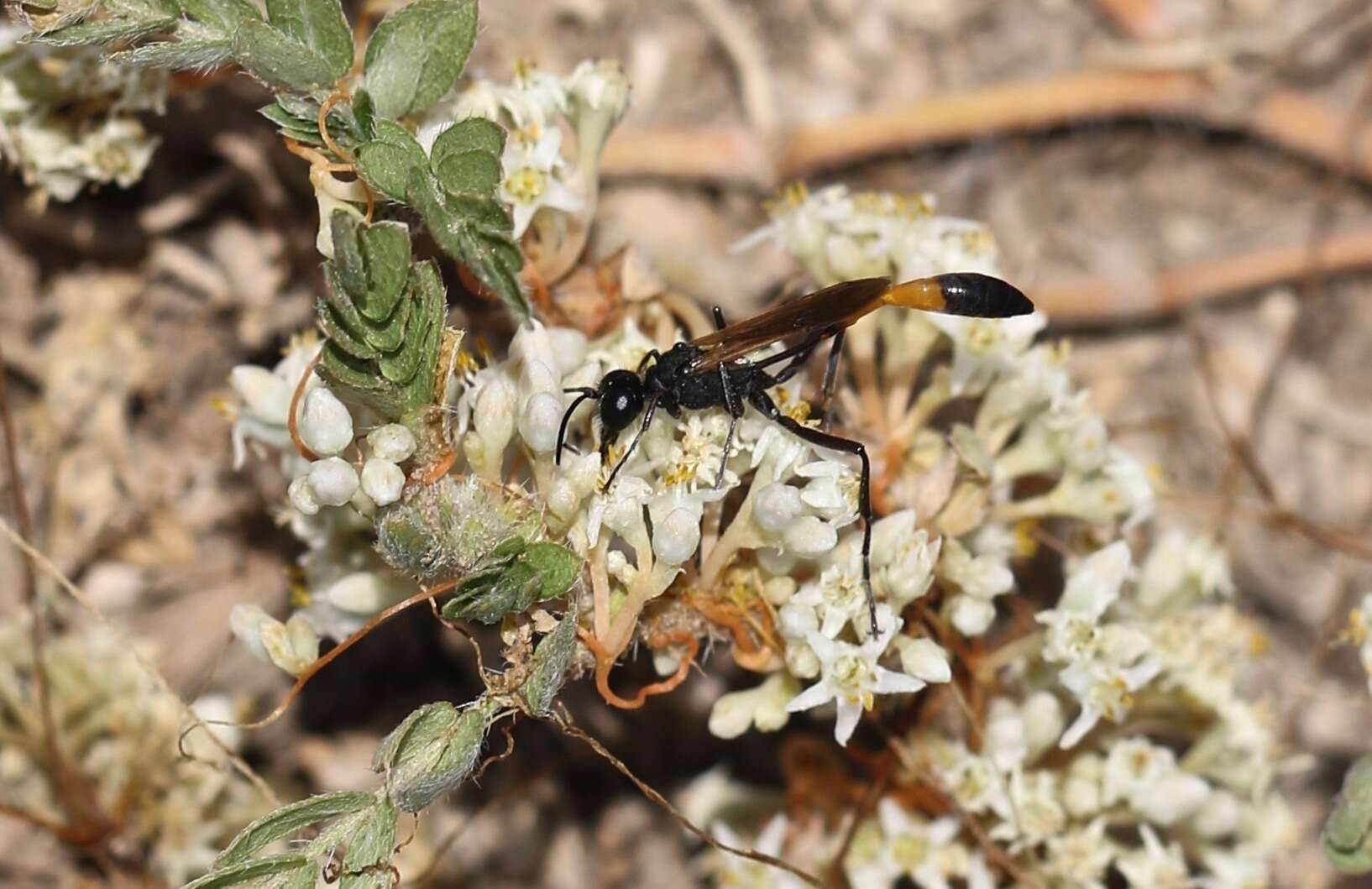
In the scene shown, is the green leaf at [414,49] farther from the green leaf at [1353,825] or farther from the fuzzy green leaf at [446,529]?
the green leaf at [1353,825]

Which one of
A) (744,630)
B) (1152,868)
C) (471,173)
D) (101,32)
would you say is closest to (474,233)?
(471,173)

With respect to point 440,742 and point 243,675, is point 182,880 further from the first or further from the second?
point 440,742

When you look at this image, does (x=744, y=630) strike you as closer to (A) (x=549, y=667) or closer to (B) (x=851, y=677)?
(B) (x=851, y=677)

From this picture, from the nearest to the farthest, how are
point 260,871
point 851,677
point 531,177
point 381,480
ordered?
point 260,871
point 381,480
point 851,677
point 531,177

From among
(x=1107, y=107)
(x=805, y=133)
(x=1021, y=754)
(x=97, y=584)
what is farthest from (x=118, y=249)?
(x=1107, y=107)

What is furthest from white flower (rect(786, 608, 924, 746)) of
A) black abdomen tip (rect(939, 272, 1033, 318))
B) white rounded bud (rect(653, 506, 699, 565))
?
black abdomen tip (rect(939, 272, 1033, 318))
